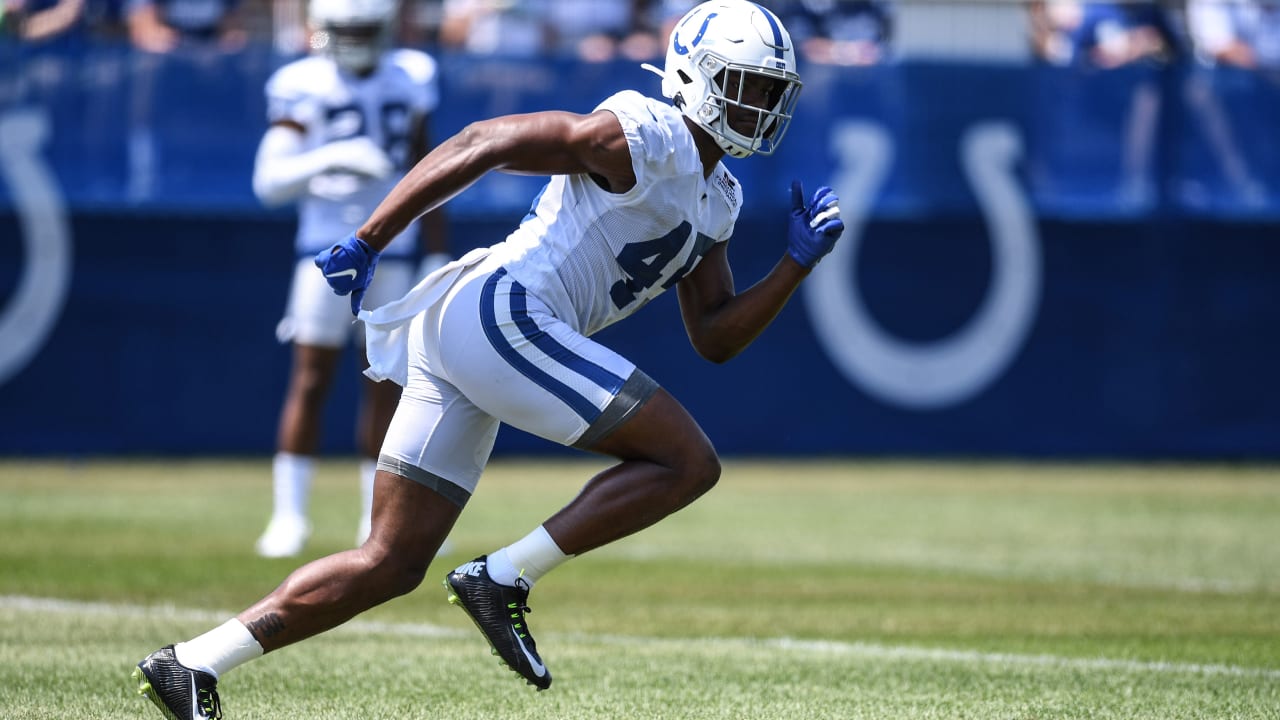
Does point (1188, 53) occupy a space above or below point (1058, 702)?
above

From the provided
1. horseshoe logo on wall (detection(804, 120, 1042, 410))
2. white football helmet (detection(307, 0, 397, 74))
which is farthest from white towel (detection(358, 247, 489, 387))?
horseshoe logo on wall (detection(804, 120, 1042, 410))

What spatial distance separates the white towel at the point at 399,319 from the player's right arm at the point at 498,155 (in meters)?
0.24

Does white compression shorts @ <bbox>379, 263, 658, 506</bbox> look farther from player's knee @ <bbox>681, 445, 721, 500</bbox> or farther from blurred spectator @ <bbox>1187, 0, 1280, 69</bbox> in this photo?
blurred spectator @ <bbox>1187, 0, 1280, 69</bbox>

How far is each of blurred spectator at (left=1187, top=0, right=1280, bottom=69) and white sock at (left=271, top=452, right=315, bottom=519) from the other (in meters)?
8.34

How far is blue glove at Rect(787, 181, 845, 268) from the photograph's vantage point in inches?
186

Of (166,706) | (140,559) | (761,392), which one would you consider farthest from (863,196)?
(166,706)

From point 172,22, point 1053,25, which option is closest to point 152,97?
point 172,22

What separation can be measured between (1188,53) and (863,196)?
2772 millimetres

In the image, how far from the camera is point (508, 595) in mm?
4309

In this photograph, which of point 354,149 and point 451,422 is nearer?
point 451,422

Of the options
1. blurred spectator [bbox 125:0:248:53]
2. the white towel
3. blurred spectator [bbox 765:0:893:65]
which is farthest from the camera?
blurred spectator [bbox 765:0:893:65]

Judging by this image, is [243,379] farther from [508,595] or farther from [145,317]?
[508,595]

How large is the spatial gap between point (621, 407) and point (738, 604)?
9.28 feet

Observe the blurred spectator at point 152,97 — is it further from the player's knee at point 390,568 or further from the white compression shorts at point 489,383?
the player's knee at point 390,568
